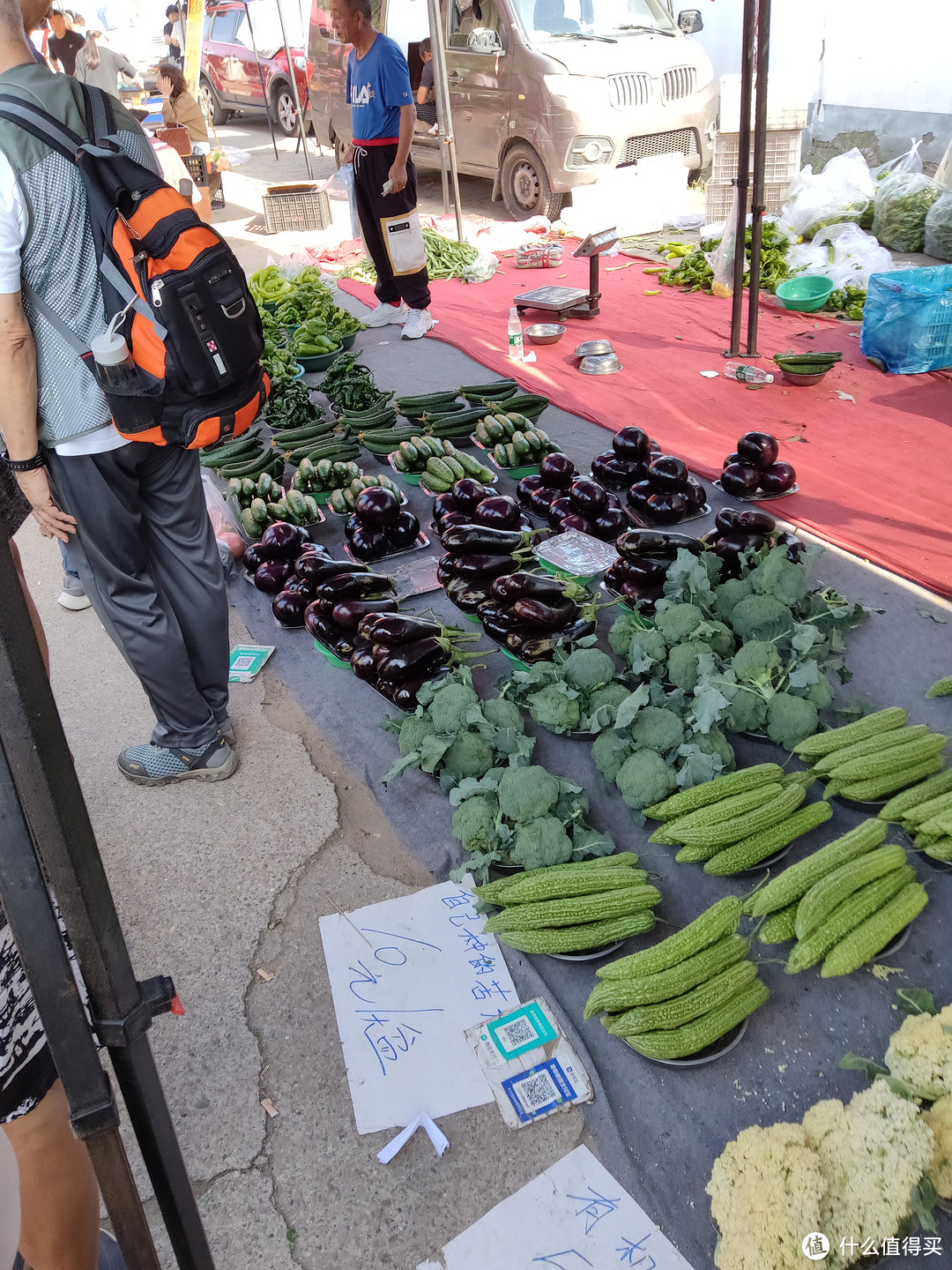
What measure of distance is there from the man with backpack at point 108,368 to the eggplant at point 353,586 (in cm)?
62

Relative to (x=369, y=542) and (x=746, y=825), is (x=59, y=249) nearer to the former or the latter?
(x=369, y=542)

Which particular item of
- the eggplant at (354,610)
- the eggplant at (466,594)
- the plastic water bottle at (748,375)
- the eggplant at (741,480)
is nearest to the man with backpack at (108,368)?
the eggplant at (354,610)

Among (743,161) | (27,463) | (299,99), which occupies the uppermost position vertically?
(299,99)

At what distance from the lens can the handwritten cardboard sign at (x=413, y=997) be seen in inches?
76.1

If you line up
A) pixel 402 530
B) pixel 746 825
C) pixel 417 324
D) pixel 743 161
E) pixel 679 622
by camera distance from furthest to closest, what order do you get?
1. pixel 417 324
2. pixel 743 161
3. pixel 402 530
4. pixel 679 622
5. pixel 746 825

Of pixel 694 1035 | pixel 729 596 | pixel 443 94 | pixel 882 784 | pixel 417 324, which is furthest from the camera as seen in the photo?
pixel 443 94

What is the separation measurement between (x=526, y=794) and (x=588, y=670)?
53 cm

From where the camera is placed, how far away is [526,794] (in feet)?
7.57

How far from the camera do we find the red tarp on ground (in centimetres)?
398

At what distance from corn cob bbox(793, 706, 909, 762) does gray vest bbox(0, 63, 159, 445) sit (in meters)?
Answer: 2.15

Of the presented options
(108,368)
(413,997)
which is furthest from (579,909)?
(108,368)

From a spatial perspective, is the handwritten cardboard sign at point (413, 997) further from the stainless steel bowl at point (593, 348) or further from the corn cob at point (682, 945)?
the stainless steel bowl at point (593, 348)

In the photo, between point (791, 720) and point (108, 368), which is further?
point (791, 720)

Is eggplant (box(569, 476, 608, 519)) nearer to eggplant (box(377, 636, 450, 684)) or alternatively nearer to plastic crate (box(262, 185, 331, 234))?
eggplant (box(377, 636, 450, 684))
